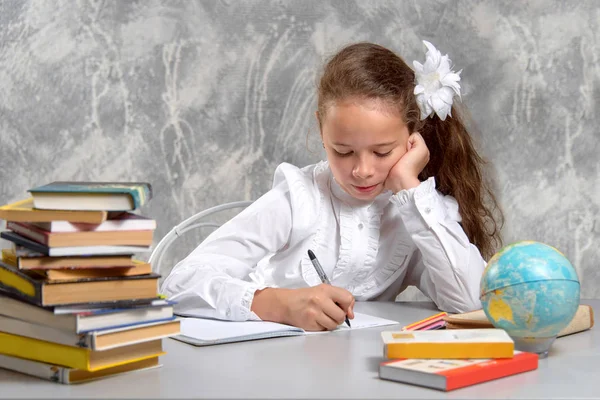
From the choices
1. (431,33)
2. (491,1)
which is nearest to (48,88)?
(431,33)

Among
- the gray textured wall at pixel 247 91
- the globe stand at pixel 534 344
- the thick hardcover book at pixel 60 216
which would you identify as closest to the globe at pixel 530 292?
the globe stand at pixel 534 344

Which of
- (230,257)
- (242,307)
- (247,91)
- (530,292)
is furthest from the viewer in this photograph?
(247,91)

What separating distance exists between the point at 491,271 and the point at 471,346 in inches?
5.8

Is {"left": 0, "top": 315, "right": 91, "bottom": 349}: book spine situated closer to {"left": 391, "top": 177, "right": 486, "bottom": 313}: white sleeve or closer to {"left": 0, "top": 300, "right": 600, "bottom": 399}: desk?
{"left": 0, "top": 300, "right": 600, "bottom": 399}: desk

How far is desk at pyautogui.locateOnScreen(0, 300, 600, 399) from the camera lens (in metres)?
1.03

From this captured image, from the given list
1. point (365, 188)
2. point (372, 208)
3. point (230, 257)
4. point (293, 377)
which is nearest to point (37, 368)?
point (293, 377)

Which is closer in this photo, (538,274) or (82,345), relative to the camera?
(82,345)

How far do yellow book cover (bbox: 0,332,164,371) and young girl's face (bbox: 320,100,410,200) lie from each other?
79cm

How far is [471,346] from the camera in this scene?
1.10 m

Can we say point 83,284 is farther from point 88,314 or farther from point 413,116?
point 413,116

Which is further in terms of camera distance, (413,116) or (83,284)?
(413,116)

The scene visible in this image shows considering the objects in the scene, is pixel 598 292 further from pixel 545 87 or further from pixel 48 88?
pixel 48 88

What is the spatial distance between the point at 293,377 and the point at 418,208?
811mm

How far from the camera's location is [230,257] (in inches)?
75.1
